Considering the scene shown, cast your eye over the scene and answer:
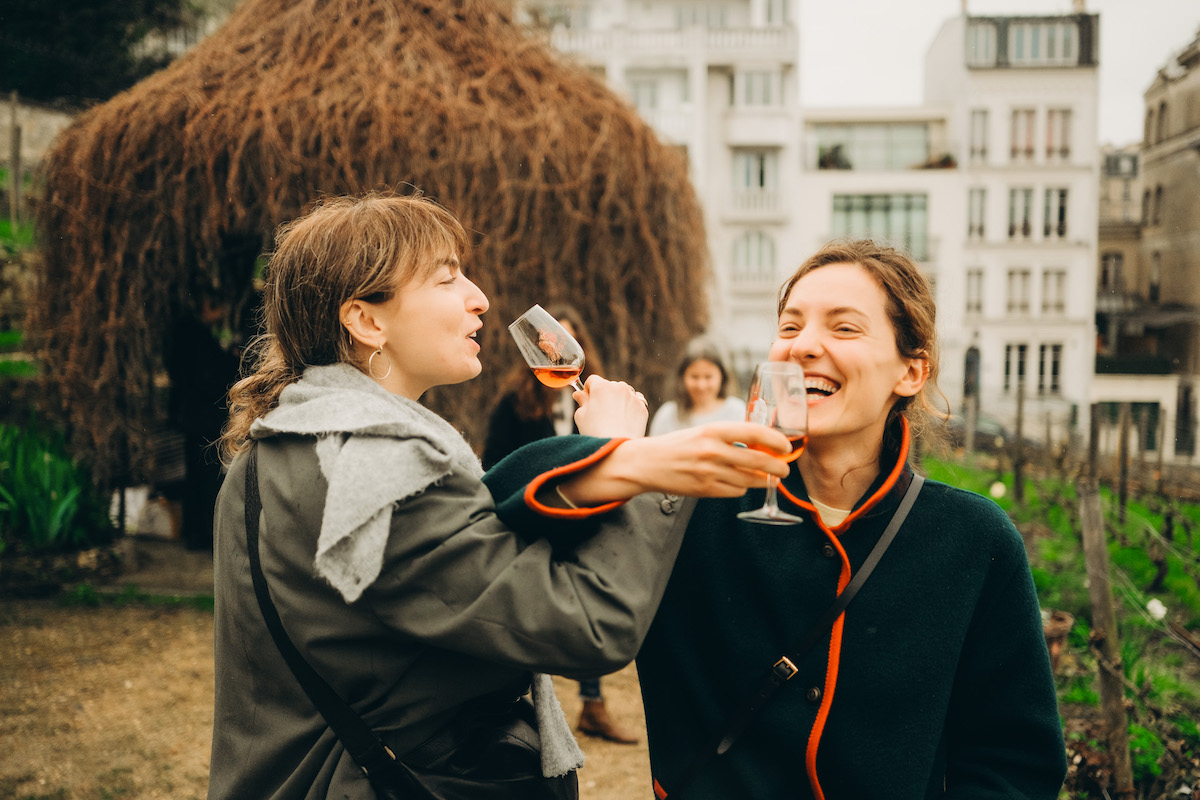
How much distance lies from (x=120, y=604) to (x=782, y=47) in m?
24.2

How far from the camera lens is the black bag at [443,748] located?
1208 millimetres

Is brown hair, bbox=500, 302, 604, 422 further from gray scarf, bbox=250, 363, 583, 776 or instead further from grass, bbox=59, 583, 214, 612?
grass, bbox=59, 583, 214, 612

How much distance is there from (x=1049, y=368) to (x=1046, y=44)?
8173mm

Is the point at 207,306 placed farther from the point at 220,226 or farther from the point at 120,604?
the point at 120,604

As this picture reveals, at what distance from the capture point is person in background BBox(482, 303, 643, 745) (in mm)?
3758

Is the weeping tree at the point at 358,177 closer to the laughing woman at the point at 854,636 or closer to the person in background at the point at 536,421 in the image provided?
the person in background at the point at 536,421

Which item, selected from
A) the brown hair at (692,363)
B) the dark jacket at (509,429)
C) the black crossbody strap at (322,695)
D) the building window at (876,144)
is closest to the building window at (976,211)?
the building window at (876,144)

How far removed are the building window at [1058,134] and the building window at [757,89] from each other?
25.4 feet

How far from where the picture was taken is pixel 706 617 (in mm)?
1454

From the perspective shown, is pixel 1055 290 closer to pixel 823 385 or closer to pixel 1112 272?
pixel 1112 272

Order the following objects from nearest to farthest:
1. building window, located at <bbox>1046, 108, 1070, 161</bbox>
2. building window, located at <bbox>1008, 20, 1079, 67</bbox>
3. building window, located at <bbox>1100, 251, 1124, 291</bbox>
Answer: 1. building window, located at <bbox>1100, 251, 1124, 291</bbox>
2. building window, located at <bbox>1008, 20, 1079, 67</bbox>
3. building window, located at <bbox>1046, 108, 1070, 161</bbox>

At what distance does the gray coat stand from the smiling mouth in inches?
17.3

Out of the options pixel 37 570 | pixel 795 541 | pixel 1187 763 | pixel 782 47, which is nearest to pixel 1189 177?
pixel 1187 763

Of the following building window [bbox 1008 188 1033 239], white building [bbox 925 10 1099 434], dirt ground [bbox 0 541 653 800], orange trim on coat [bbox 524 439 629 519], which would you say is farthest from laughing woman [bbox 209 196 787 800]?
building window [bbox 1008 188 1033 239]
